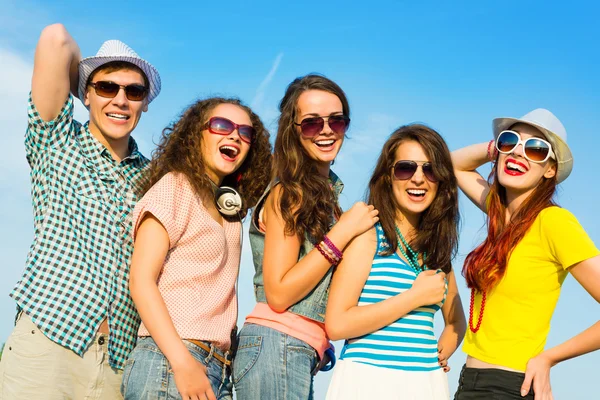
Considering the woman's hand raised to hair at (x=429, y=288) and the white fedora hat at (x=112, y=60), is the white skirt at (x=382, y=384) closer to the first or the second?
the woman's hand raised to hair at (x=429, y=288)

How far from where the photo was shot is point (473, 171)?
19.5 feet

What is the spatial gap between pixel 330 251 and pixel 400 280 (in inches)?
25.0

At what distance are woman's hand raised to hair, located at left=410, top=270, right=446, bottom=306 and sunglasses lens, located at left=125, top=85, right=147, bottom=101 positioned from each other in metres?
2.90

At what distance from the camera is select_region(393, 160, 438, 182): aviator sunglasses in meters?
4.71

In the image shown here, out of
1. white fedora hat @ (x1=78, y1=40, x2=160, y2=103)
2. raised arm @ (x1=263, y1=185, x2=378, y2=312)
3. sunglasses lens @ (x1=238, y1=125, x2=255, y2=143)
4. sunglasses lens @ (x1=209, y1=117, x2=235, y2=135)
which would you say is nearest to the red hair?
raised arm @ (x1=263, y1=185, x2=378, y2=312)

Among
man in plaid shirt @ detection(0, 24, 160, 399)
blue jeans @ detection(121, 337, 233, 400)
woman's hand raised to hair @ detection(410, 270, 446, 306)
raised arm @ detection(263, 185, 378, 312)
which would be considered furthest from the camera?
man in plaid shirt @ detection(0, 24, 160, 399)

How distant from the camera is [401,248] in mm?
4625

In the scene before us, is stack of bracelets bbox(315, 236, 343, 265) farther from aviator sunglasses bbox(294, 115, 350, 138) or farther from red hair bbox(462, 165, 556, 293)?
red hair bbox(462, 165, 556, 293)

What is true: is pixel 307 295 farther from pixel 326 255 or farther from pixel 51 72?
pixel 51 72

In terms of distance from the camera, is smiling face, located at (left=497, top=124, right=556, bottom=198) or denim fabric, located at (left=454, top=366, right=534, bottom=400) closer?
denim fabric, located at (left=454, top=366, right=534, bottom=400)

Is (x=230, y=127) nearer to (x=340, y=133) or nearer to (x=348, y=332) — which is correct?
(x=340, y=133)

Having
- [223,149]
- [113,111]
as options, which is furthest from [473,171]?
[113,111]

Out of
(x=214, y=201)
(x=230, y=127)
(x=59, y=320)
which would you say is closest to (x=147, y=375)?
(x=59, y=320)

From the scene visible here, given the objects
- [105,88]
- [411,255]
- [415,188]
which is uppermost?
[105,88]
